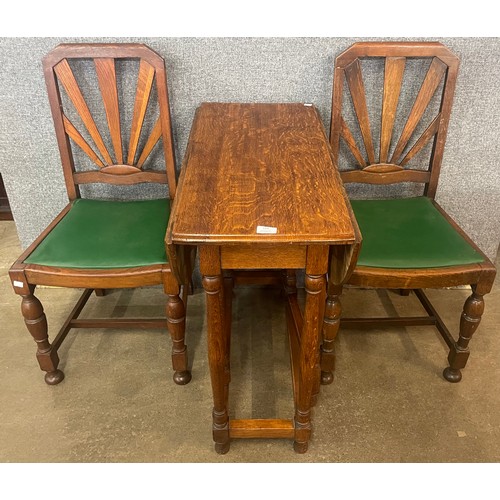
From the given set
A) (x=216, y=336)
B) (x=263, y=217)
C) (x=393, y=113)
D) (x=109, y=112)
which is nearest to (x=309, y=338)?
(x=216, y=336)

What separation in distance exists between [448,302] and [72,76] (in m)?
1.84

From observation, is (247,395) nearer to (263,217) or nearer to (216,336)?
(216,336)

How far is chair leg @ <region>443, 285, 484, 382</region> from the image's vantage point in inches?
66.2

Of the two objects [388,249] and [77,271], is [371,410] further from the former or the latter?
[77,271]

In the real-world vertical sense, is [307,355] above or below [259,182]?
below

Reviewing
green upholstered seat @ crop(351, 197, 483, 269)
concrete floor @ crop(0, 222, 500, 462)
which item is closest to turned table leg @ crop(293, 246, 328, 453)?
concrete floor @ crop(0, 222, 500, 462)

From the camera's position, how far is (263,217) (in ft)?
4.01

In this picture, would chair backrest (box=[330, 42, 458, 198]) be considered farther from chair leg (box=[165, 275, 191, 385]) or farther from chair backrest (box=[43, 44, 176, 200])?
chair leg (box=[165, 275, 191, 385])

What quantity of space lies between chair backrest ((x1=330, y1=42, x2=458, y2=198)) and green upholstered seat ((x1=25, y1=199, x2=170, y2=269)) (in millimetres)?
→ 736

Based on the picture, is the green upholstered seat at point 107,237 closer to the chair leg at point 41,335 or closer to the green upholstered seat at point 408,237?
the chair leg at point 41,335

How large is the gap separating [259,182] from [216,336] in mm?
446

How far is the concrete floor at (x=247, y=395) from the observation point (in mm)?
1627
